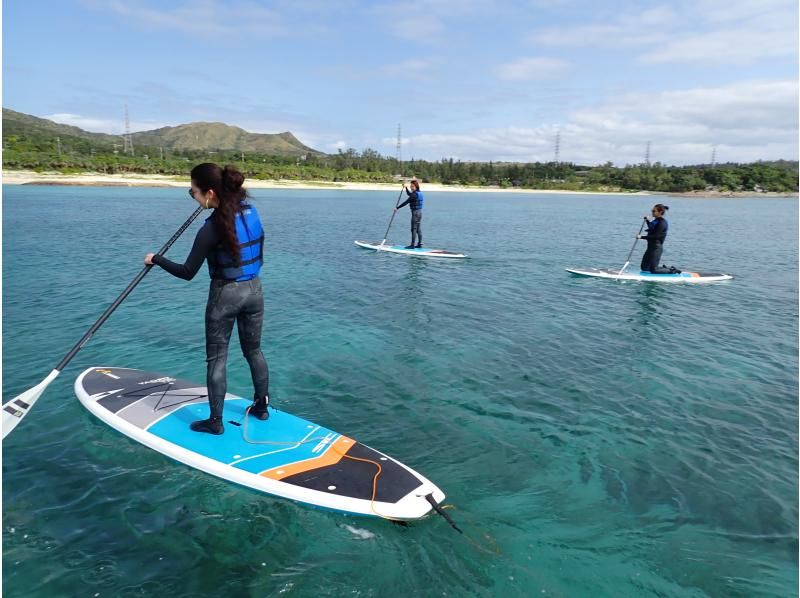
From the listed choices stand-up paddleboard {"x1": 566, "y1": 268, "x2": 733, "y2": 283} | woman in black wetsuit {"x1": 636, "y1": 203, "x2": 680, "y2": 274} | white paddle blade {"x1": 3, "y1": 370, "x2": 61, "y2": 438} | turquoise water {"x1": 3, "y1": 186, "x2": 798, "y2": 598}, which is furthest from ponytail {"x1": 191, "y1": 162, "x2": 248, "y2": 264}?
stand-up paddleboard {"x1": 566, "y1": 268, "x2": 733, "y2": 283}

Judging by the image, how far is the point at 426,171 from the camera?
492 ft

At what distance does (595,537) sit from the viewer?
186 inches

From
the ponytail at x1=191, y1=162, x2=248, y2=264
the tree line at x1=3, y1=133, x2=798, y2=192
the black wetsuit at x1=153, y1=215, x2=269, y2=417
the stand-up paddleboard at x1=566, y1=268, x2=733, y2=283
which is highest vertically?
the tree line at x1=3, y1=133, x2=798, y2=192

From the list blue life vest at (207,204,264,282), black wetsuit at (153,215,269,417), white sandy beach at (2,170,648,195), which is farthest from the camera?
white sandy beach at (2,170,648,195)

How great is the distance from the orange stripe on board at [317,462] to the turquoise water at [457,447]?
0.98ft

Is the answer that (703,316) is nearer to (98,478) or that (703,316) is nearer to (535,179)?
(98,478)

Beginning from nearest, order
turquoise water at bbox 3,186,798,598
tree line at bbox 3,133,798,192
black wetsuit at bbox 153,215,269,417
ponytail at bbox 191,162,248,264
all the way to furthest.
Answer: turquoise water at bbox 3,186,798,598 < ponytail at bbox 191,162,248,264 < black wetsuit at bbox 153,215,269,417 < tree line at bbox 3,133,798,192

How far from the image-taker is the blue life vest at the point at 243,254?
509 cm

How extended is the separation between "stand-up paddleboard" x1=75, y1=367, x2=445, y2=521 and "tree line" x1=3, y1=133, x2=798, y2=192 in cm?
9930

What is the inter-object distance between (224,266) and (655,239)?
15.8m

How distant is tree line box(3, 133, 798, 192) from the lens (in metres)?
104

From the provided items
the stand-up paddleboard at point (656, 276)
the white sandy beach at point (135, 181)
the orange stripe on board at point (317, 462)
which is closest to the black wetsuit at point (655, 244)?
the stand-up paddleboard at point (656, 276)

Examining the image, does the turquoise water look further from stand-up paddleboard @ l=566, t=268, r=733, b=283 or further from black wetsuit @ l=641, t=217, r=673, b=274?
black wetsuit @ l=641, t=217, r=673, b=274

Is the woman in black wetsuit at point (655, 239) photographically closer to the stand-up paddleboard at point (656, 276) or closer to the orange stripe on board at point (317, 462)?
the stand-up paddleboard at point (656, 276)
